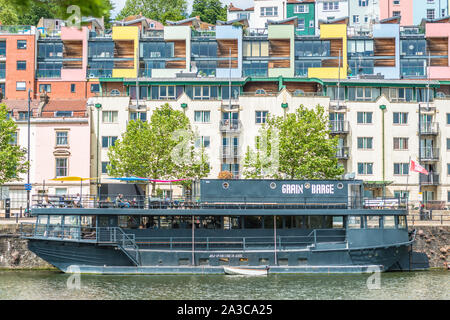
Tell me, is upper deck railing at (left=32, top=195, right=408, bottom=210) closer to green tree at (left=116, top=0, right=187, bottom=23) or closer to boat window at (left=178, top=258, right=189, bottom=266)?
boat window at (left=178, top=258, right=189, bottom=266)

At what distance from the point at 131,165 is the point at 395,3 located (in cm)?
5919

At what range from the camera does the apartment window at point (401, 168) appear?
2648 inches

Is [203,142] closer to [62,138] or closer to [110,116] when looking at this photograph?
[110,116]

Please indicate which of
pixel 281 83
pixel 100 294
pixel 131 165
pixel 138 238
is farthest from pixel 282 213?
pixel 281 83

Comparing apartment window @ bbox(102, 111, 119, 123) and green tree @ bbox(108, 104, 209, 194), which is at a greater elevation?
apartment window @ bbox(102, 111, 119, 123)

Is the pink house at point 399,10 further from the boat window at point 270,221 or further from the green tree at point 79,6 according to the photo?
the green tree at point 79,6

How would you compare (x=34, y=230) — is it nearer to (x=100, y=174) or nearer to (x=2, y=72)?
(x=100, y=174)

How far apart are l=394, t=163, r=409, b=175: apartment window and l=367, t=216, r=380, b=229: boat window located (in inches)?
1043

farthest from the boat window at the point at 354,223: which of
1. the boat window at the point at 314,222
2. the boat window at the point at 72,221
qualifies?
the boat window at the point at 72,221

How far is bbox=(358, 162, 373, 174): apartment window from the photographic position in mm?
67000

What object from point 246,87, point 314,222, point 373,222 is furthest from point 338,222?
point 246,87

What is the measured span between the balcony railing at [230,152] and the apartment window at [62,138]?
46.1 feet

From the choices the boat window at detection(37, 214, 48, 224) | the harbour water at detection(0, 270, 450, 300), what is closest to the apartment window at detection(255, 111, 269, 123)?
the harbour water at detection(0, 270, 450, 300)

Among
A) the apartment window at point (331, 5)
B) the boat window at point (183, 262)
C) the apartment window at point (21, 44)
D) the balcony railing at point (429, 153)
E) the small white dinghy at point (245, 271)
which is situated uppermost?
the apartment window at point (331, 5)
